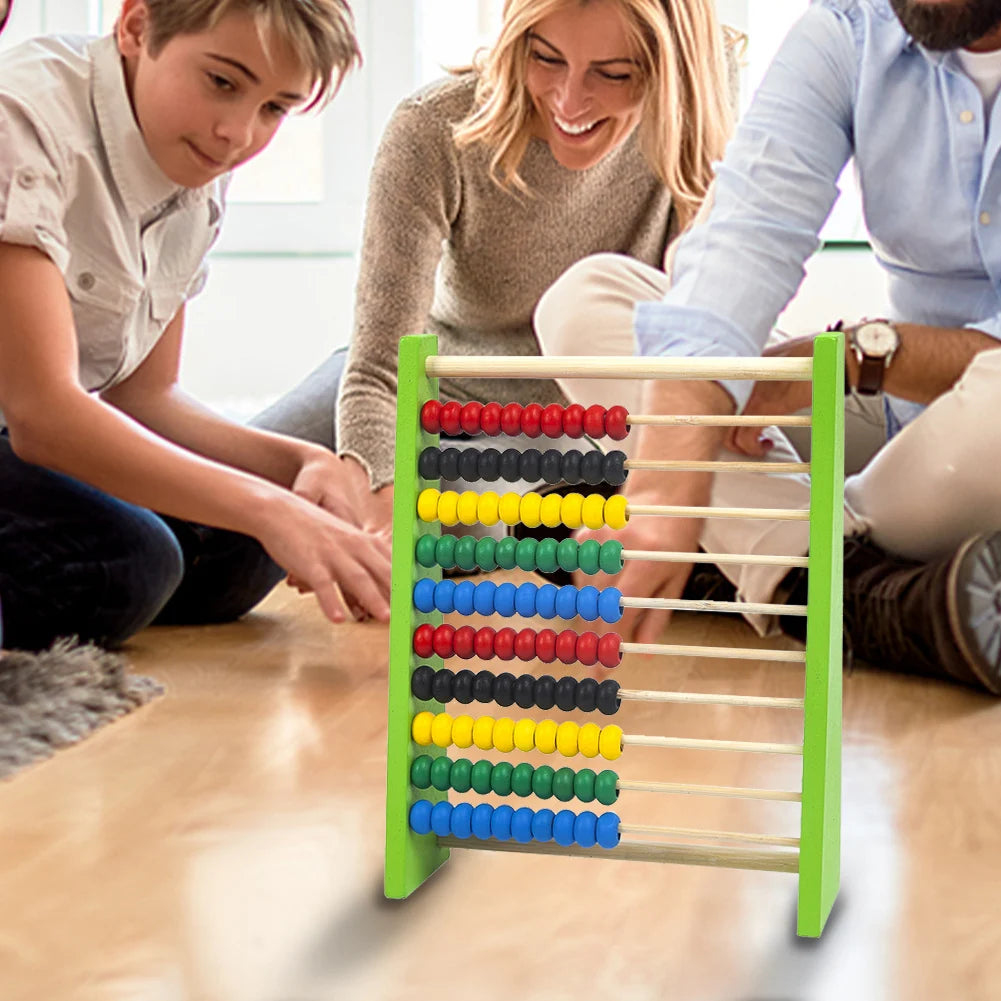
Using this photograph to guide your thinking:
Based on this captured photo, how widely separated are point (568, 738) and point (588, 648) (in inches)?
2.5

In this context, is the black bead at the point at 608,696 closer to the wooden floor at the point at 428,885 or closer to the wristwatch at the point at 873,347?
the wooden floor at the point at 428,885

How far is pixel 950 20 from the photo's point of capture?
1.51 m

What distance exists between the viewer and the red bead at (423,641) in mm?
913

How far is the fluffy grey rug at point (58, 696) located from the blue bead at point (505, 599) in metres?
0.50

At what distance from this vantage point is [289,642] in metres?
1.71

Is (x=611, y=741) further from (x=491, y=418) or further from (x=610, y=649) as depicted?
(x=491, y=418)

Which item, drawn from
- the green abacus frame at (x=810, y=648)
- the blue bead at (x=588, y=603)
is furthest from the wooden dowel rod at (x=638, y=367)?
the blue bead at (x=588, y=603)

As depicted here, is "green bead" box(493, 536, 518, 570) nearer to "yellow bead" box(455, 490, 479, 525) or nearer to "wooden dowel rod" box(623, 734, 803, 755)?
"yellow bead" box(455, 490, 479, 525)

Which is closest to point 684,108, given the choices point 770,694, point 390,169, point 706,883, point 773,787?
point 390,169

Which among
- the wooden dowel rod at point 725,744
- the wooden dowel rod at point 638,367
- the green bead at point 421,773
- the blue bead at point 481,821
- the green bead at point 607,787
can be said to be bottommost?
the blue bead at point 481,821

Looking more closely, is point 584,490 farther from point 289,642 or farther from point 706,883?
point 706,883

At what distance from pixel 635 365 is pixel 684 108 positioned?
122 cm

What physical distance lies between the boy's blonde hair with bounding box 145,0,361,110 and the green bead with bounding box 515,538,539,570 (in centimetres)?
91

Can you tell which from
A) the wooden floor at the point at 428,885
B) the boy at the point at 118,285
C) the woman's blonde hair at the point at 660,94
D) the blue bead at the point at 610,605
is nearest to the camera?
the wooden floor at the point at 428,885
